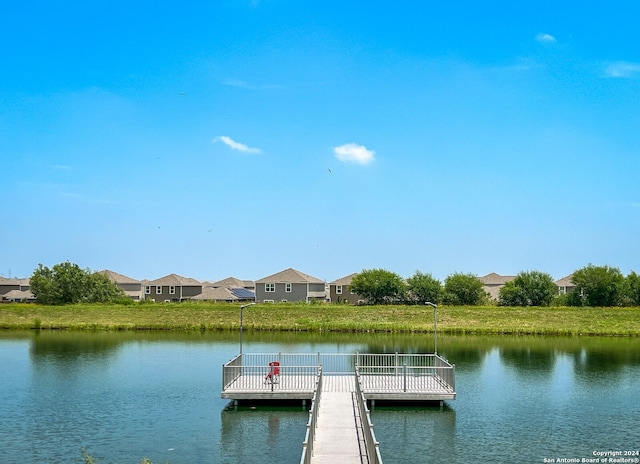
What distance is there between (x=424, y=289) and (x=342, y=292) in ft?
80.8

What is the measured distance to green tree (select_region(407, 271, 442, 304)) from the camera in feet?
345

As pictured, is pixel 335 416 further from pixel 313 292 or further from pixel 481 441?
pixel 313 292

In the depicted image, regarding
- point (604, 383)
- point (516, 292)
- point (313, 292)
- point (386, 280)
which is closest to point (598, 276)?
point (516, 292)

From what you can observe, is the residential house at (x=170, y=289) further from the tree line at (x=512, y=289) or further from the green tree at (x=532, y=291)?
the green tree at (x=532, y=291)

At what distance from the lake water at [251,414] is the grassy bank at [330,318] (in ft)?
66.8

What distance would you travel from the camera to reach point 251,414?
2895cm

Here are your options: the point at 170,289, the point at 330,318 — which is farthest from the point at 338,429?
the point at 170,289

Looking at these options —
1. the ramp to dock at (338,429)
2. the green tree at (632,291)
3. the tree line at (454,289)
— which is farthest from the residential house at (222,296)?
the ramp to dock at (338,429)

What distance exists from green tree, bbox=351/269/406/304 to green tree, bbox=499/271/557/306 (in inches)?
670

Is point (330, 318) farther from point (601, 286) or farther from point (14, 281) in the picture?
point (14, 281)

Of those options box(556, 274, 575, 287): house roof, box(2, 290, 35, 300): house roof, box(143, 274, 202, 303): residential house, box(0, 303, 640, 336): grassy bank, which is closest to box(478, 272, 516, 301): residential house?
box(556, 274, 575, 287): house roof

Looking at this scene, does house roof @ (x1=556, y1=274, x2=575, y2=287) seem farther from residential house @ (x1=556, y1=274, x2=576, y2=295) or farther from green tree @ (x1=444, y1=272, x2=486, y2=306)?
green tree @ (x1=444, y1=272, x2=486, y2=306)

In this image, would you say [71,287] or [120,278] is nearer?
[71,287]

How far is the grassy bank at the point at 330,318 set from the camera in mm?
72562
